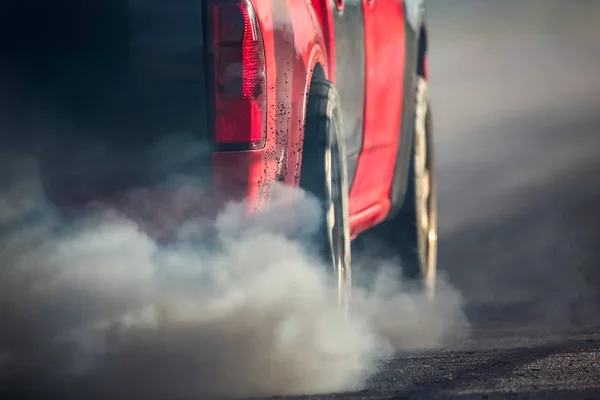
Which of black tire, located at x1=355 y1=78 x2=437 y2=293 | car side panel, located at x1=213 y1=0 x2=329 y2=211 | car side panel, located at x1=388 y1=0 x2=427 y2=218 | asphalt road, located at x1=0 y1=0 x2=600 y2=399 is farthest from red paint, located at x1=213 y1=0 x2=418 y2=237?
asphalt road, located at x1=0 y1=0 x2=600 y2=399

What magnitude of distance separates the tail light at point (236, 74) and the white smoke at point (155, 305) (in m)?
0.21

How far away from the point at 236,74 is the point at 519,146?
503cm

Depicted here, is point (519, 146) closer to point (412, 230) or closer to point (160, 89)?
point (412, 230)

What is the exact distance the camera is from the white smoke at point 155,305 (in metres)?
3.96

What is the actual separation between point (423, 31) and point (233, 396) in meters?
3.34

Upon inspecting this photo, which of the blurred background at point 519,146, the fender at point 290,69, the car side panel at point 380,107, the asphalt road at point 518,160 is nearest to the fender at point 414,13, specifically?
the car side panel at point 380,107

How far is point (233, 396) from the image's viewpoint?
3.83m

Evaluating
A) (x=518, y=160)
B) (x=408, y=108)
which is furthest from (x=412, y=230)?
(x=518, y=160)

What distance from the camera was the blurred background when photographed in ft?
26.3

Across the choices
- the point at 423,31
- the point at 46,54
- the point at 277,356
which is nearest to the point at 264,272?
the point at 277,356

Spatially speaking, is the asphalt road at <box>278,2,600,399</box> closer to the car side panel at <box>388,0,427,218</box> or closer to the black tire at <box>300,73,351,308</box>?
the car side panel at <box>388,0,427,218</box>

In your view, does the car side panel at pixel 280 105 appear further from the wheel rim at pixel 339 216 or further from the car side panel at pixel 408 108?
the car side panel at pixel 408 108

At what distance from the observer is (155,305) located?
4.12 metres

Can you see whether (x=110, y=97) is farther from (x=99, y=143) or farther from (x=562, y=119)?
(x=562, y=119)
